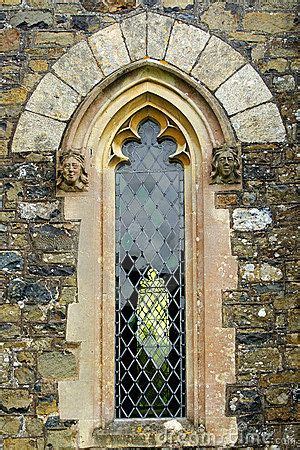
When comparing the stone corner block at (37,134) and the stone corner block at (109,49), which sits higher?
the stone corner block at (109,49)

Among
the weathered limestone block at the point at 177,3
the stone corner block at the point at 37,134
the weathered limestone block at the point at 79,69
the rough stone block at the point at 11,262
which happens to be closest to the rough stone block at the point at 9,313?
the rough stone block at the point at 11,262

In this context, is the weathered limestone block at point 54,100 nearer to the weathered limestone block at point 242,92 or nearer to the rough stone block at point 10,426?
the weathered limestone block at point 242,92

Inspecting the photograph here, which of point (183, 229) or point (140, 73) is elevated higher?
point (140, 73)

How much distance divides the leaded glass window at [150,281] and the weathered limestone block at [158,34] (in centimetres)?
60

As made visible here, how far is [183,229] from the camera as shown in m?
7.62

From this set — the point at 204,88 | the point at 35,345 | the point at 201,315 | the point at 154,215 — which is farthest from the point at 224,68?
the point at 35,345

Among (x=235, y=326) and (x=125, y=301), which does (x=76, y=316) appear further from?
(x=235, y=326)

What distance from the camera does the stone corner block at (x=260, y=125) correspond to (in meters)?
7.54

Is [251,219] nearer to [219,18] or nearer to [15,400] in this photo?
[219,18]

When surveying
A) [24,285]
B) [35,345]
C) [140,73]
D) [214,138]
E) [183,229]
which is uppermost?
[140,73]

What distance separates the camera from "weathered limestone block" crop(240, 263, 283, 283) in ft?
23.8

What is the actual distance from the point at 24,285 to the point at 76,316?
0.50m

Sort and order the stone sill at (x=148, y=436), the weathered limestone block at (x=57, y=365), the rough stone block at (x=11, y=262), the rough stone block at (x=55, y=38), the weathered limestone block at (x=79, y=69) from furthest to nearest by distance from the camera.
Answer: the rough stone block at (x=55, y=38)
the weathered limestone block at (x=79, y=69)
the rough stone block at (x=11, y=262)
the weathered limestone block at (x=57, y=365)
the stone sill at (x=148, y=436)

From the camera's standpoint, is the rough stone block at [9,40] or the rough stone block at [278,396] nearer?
the rough stone block at [278,396]
